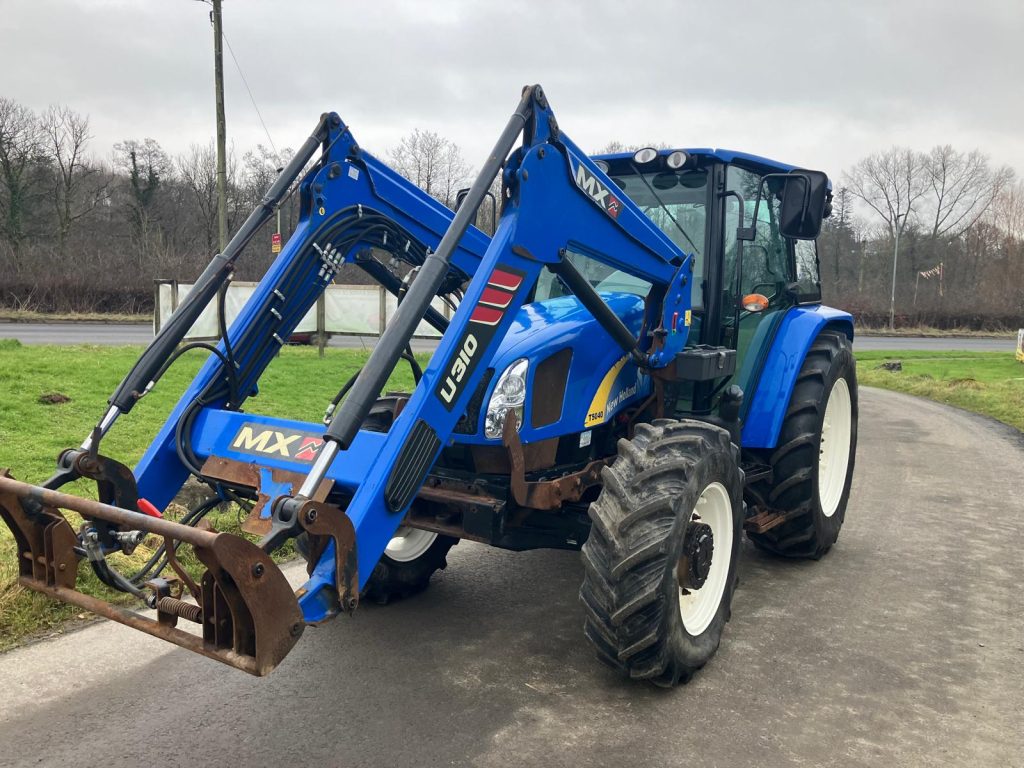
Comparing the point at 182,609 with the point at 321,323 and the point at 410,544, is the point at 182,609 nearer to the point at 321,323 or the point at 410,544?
the point at 410,544

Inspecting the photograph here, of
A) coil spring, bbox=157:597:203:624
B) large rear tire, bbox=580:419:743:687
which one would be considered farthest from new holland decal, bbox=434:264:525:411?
coil spring, bbox=157:597:203:624

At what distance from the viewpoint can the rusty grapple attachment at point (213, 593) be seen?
7.50ft

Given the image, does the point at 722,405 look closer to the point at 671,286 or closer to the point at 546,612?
the point at 671,286

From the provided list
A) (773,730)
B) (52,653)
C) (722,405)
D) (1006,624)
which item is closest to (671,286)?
(722,405)

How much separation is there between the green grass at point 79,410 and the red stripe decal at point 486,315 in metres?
2.48

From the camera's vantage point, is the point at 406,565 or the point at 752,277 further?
the point at 752,277

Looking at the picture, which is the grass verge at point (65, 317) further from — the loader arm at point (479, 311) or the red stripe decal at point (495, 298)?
the red stripe decal at point (495, 298)

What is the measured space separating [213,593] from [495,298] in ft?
4.70

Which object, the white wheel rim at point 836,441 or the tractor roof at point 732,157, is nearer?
the tractor roof at point 732,157

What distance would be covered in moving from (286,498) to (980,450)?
29.7ft

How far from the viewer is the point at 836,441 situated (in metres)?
5.82

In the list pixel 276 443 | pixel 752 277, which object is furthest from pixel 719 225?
pixel 276 443

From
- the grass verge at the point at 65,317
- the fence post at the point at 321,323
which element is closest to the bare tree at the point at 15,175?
the grass verge at the point at 65,317

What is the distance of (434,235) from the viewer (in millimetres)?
4203
